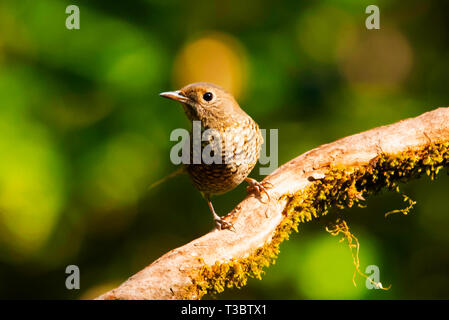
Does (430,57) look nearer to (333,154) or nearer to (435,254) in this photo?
(435,254)

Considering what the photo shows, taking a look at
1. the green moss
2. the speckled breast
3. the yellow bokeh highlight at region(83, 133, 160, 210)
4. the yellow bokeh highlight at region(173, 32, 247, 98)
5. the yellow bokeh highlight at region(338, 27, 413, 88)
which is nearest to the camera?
the green moss

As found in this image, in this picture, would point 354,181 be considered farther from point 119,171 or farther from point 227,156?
point 119,171

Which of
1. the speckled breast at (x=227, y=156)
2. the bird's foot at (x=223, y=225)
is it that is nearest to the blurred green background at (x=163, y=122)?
the speckled breast at (x=227, y=156)

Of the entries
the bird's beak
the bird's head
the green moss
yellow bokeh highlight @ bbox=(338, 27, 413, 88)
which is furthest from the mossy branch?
yellow bokeh highlight @ bbox=(338, 27, 413, 88)

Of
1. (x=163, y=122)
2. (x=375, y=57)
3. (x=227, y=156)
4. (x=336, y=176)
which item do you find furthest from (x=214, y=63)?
(x=336, y=176)

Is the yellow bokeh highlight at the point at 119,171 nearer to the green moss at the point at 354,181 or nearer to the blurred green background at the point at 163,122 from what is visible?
the blurred green background at the point at 163,122

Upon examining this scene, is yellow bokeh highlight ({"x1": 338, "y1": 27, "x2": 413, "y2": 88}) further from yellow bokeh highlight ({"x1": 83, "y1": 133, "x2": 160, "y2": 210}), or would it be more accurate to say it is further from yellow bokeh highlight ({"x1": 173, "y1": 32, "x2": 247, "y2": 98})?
yellow bokeh highlight ({"x1": 83, "y1": 133, "x2": 160, "y2": 210})
